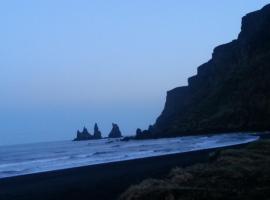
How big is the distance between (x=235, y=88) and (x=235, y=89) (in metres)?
0.62

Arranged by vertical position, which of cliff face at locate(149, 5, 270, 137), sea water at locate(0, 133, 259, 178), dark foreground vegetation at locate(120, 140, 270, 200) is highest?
cliff face at locate(149, 5, 270, 137)

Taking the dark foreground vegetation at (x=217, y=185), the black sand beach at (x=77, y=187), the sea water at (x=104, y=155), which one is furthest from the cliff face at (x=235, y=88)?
the dark foreground vegetation at (x=217, y=185)

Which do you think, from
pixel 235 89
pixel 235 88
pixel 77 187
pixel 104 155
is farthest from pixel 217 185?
pixel 235 88

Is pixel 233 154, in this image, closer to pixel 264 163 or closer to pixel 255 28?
pixel 264 163

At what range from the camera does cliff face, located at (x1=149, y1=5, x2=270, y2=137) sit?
345 feet

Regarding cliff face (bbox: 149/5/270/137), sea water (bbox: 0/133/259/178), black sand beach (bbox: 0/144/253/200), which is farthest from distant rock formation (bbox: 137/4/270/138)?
black sand beach (bbox: 0/144/253/200)

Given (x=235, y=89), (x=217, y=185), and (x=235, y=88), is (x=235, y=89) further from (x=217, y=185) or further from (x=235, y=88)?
(x=217, y=185)

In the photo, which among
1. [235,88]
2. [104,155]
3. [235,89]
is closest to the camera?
[104,155]

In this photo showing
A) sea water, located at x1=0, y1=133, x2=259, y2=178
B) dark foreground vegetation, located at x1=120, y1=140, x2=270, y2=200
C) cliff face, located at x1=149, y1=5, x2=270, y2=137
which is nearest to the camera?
dark foreground vegetation, located at x1=120, y1=140, x2=270, y2=200

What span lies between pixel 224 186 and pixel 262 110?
3408 inches

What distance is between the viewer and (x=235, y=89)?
118438 millimetres

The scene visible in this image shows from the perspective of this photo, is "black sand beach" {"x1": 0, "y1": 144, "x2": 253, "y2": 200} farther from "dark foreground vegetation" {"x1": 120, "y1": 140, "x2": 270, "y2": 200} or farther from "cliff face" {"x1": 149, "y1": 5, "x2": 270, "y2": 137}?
"cliff face" {"x1": 149, "y1": 5, "x2": 270, "y2": 137}

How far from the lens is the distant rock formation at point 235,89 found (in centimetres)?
10525

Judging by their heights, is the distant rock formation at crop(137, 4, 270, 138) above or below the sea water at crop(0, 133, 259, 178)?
above
